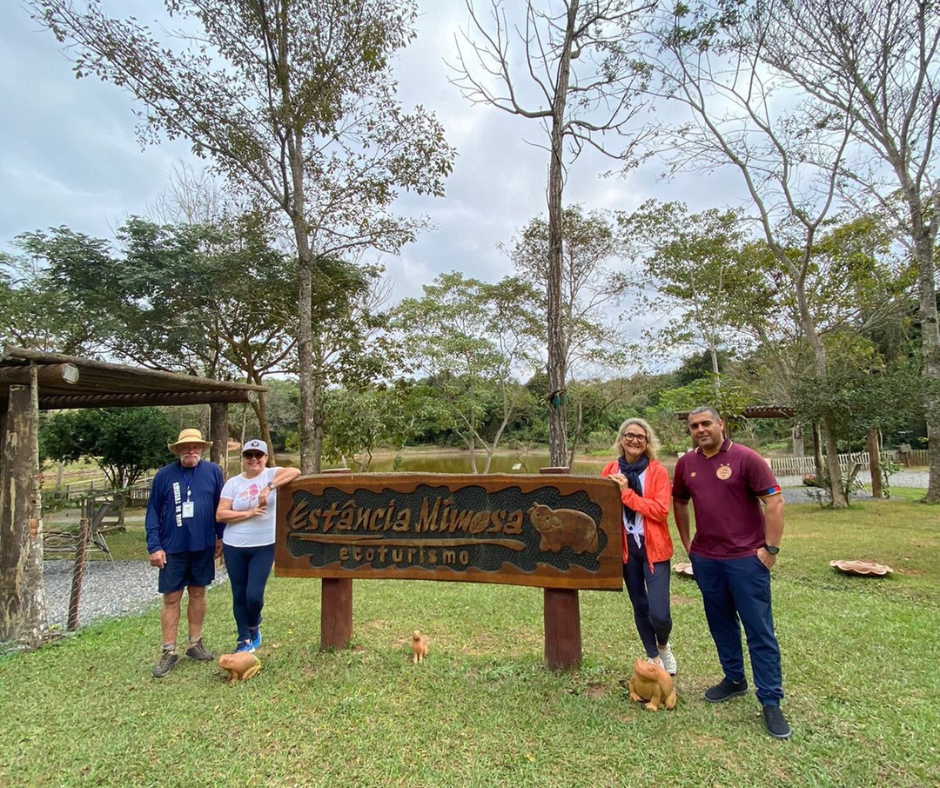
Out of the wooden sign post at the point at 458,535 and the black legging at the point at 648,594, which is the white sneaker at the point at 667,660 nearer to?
the black legging at the point at 648,594

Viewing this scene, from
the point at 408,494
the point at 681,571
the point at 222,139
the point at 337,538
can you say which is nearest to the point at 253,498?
the point at 337,538

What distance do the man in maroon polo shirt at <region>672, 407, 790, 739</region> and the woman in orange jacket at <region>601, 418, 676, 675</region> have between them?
0.16 meters

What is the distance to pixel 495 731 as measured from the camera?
2395mm

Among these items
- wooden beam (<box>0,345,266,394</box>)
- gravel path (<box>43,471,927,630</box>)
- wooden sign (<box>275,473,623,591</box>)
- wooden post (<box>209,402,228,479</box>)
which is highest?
wooden beam (<box>0,345,266,394</box>)

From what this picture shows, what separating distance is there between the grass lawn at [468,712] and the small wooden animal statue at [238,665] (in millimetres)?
65

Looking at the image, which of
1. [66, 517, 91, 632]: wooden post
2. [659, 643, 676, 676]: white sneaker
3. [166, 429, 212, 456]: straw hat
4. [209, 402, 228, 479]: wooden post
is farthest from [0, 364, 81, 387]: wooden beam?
[659, 643, 676, 676]: white sneaker

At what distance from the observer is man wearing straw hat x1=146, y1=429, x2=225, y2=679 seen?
3098 millimetres

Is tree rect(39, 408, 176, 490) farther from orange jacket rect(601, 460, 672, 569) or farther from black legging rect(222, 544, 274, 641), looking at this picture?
orange jacket rect(601, 460, 672, 569)

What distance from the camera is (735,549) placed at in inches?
95.0

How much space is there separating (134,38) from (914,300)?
19181mm

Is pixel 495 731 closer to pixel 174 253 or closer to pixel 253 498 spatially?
pixel 253 498

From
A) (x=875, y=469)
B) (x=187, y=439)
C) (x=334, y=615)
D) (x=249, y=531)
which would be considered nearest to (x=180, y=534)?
(x=249, y=531)

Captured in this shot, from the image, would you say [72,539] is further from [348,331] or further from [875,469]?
[875,469]

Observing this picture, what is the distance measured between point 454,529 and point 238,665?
1476mm
